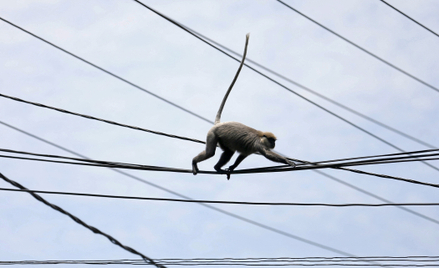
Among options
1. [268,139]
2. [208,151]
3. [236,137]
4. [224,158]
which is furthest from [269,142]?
[208,151]

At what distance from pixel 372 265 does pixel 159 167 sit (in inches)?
136

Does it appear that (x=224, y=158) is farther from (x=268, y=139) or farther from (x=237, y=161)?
(x=268, y=139)

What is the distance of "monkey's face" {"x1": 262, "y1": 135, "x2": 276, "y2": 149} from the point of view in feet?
31.9

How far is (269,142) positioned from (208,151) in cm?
106

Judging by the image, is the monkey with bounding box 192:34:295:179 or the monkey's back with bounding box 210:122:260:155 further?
the monkey's back with bounding box 210:122:260:155

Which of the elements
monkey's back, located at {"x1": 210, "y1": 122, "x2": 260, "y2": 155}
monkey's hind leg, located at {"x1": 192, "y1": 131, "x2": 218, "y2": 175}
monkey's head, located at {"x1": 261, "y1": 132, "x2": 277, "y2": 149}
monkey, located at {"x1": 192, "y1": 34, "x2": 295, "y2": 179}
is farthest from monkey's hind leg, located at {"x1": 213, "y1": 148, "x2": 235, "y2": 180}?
monkey's head, located at {"x1": 261, "y1": 132, "x2": 277, "y2": 149}

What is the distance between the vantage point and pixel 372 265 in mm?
8602

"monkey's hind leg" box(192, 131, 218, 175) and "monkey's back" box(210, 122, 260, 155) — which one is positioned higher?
"monkey's back" box(210, 122, 260, 155)

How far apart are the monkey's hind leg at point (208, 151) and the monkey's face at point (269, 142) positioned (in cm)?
81

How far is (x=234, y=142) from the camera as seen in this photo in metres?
9.68

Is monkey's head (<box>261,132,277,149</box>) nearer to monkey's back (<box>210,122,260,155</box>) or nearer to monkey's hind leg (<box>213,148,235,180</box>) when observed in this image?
monkey's back (<box>210,122,260,155</box>)

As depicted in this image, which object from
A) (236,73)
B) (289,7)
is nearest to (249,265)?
(236,73)

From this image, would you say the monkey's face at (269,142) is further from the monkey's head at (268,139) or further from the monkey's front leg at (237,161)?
the monkey's front leg at (237,161)

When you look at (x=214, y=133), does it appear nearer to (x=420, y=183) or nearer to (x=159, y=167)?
(x=159, y=167)
